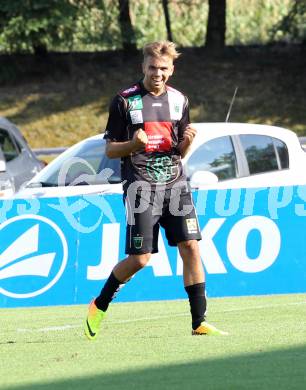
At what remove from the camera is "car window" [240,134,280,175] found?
14.2 metres

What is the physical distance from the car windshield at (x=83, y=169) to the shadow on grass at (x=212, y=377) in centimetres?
703

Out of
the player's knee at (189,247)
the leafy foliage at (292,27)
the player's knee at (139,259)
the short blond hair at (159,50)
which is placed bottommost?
the leafy foliage at (292,27)

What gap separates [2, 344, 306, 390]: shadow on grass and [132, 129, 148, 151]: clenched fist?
1.73 m

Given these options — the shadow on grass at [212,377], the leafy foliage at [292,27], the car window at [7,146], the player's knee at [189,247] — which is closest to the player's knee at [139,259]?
the player's knee at [189,247]

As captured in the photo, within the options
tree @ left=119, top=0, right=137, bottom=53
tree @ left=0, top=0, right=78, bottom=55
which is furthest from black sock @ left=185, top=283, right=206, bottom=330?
tree @ left=119, top=0, right=137, bottom=53

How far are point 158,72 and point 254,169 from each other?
5905 mm

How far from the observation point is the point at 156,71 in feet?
27.7

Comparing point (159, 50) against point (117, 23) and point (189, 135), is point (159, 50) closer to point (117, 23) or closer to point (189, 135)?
point (189, 135)

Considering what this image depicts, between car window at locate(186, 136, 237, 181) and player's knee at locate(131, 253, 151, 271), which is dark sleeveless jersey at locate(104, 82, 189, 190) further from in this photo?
car window at locate(186, 136, 237, 181)

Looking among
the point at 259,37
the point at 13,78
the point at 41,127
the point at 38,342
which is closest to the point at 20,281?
the point at 38,342

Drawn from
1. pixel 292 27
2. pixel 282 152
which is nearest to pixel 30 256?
pixel 282 152

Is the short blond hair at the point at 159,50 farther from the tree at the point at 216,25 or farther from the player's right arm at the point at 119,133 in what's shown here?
the tree at the point at 216,25

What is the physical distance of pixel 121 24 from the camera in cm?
3222

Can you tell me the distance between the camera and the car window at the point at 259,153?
14234 millimetres
